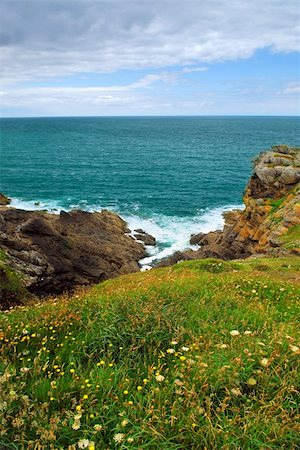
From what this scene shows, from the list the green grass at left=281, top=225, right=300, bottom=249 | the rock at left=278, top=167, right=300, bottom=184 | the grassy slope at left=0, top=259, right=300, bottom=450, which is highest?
the rock at left=278, top=167, right=300, bottom=184

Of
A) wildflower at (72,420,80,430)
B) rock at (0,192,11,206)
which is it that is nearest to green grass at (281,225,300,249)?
wildflower at (72,420,80,430)

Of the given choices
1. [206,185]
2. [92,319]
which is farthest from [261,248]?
[206,185]

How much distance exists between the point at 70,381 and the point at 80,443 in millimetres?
1516

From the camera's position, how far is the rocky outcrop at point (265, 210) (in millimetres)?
36281

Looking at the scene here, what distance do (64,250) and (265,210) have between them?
2204 cm

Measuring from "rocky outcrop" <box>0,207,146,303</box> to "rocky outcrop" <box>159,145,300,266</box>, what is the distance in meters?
7.26

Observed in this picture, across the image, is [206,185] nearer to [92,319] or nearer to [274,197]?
[274,197]

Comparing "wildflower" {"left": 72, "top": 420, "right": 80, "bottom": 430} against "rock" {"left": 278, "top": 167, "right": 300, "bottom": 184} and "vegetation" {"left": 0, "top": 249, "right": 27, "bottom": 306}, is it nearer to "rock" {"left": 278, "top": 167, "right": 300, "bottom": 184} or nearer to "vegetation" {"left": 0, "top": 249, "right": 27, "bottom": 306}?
"vegetation" {"left": 0, "top": 249, "right": 27, "bottom": 306}

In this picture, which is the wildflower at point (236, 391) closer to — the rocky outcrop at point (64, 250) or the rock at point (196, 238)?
the rocky outcrop at point (64, 250)

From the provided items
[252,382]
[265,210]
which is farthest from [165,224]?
[252,382]

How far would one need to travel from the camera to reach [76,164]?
4631 inches

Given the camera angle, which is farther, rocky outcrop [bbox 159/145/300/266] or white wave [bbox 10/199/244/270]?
white wave [bbox 10/199/244/270]

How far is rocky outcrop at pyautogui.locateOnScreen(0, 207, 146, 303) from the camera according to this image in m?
31.3

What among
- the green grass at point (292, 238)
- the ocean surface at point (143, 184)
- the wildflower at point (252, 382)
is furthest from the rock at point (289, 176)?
the wildflower at point (252, 382)
